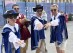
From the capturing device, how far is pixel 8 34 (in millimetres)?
6047

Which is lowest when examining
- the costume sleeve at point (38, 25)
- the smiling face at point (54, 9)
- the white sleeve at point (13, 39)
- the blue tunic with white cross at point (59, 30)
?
the blue tunic with white cross at point (59, 30)

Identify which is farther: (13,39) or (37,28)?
(37,28)

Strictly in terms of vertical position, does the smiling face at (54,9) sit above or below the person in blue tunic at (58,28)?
above

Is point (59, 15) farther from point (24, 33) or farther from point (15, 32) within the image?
point (15, 32)

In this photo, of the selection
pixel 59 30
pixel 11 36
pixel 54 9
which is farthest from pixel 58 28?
pixel 11 36

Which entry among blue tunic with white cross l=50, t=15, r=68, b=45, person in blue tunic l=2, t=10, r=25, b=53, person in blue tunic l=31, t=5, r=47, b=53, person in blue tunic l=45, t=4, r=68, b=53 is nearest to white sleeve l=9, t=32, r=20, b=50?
person in blue tunic l=2, t=10, r=25, b=53

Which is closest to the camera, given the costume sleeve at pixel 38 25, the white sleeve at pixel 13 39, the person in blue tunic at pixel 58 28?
the white sleeve at pixel 13 39

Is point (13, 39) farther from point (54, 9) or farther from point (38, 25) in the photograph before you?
point (54, 9)

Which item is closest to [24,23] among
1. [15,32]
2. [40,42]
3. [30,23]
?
[30,23]

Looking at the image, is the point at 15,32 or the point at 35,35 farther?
the point at 35,35

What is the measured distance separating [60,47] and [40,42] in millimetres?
591

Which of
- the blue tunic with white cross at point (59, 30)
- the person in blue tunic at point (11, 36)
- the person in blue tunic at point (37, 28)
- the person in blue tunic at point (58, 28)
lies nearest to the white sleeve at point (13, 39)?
the person in blue tunic at point (11, 36)

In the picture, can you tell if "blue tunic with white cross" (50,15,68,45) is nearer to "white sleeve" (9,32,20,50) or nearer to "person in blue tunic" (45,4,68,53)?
"person in blue tunic" (45,4,68,53)

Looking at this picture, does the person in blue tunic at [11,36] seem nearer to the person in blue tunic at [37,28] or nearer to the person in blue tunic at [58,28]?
the person in blue tunic at [37,28]
